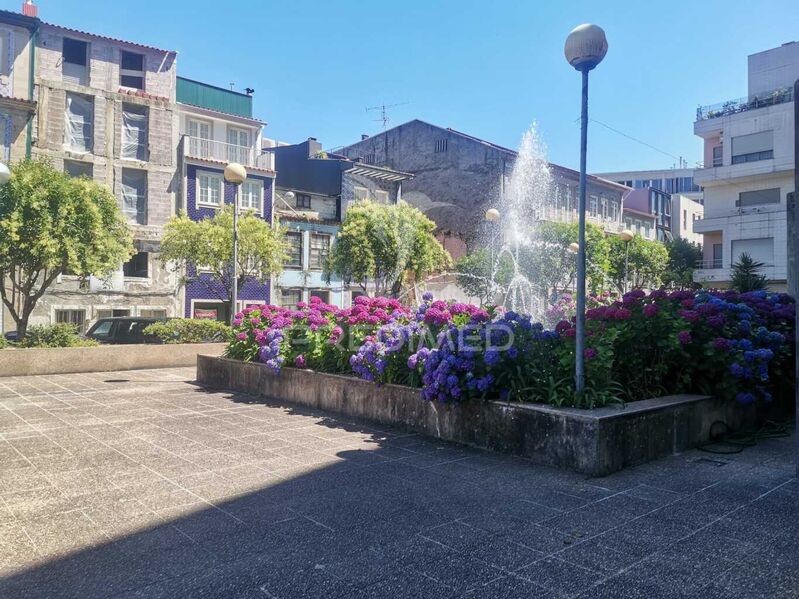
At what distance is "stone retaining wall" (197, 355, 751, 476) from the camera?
16.2ft

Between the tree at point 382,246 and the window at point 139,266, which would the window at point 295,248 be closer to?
the tree at point 382,246

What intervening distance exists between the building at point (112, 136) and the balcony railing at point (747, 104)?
107 ft

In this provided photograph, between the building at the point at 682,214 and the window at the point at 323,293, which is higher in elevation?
the building at the point at 682,214

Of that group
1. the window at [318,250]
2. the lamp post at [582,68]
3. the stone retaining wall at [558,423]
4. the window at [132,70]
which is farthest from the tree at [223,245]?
the lamp post at [582,68]

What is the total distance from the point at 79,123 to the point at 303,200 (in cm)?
1206

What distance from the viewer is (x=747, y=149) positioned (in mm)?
36281

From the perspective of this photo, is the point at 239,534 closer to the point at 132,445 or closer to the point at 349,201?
the point at 132,445

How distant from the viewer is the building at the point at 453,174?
1478 inches

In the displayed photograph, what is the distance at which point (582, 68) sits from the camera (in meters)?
5.73

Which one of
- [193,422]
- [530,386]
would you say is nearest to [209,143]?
[193,422]

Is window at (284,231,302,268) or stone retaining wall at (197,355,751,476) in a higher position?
window at (284,231,302,268)

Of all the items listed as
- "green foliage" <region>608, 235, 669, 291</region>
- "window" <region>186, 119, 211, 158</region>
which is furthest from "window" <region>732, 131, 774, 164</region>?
"window" <region>186, 119, 211, 158</region>

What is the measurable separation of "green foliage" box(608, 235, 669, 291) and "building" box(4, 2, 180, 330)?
2710 cm

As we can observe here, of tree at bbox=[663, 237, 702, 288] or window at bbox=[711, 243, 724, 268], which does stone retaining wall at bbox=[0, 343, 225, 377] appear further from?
tree at bbox=[663, 237, 702, 288]
